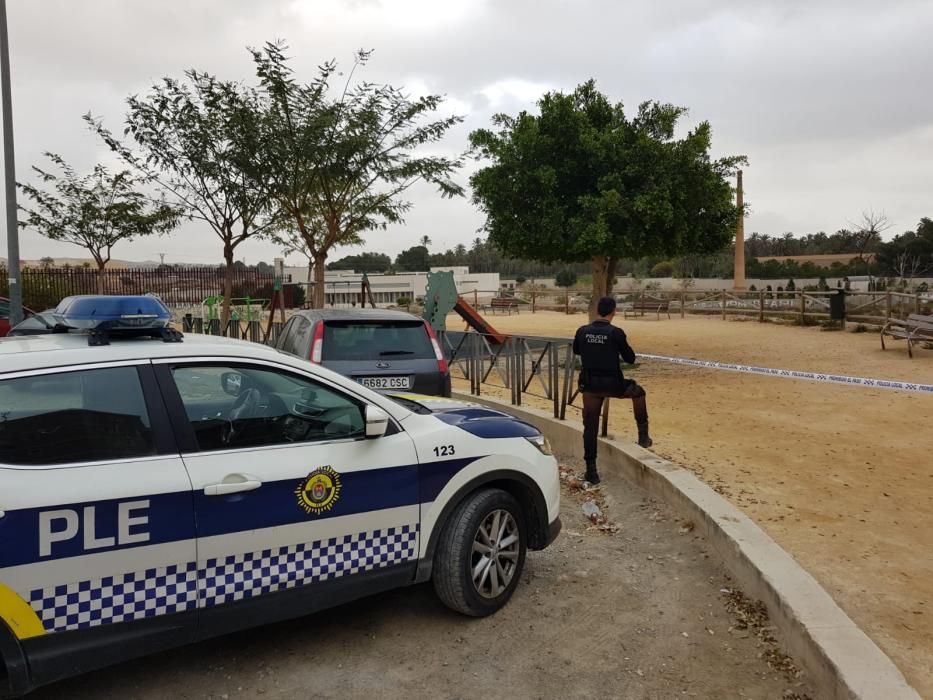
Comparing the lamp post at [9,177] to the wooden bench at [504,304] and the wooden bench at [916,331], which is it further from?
the wooden bench at [504,304]

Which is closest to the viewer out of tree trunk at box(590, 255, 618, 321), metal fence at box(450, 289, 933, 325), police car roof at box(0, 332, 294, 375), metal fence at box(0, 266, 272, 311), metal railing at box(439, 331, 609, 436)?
police car roof at box(0, 332, 294, 375)

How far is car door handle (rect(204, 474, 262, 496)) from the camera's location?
2.95m

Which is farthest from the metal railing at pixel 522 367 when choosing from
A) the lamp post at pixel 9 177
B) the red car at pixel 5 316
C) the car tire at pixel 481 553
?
the red car at pixel 5 316

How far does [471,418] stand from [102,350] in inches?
73.7

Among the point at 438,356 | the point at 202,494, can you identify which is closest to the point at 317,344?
the point at 438,356

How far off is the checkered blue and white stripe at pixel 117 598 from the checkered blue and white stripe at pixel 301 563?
82 millimetres

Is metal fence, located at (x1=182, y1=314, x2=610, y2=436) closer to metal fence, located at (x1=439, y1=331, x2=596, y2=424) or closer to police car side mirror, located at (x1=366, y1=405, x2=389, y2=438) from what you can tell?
metal fence, located at (x1=439, y1=331, x2=596, y2=424)

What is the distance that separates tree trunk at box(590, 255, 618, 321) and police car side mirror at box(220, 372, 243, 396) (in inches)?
458

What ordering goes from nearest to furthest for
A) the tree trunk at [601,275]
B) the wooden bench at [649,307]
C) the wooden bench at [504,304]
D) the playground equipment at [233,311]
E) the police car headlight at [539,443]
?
the police car headlight at [539,443] → the tree trunk at [601,275] → the playground equipment at [233,311] → the wooden bench at [649,307] → the wooden bench at [504,304]

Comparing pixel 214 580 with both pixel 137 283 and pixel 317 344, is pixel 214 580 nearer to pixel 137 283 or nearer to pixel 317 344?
pixel 317 344

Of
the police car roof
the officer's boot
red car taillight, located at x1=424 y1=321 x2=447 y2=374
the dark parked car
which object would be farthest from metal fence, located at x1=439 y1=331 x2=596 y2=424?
the police car roof

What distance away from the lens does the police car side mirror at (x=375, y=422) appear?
3359mm

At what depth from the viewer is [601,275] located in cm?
1506

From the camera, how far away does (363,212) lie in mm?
14203
